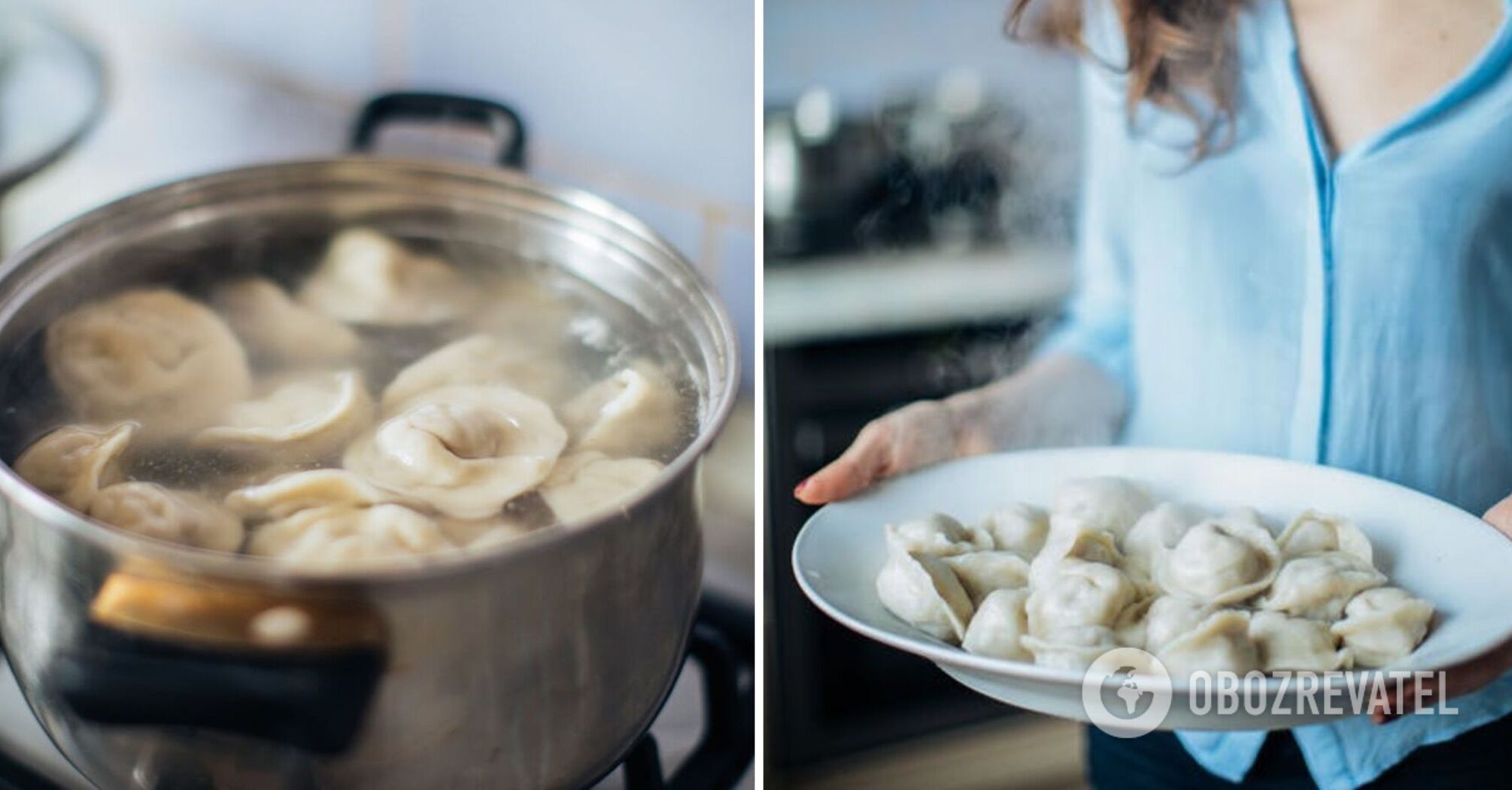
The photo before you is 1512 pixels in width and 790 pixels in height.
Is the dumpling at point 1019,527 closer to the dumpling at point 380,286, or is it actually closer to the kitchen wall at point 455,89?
the kitchen wall at point 455,89

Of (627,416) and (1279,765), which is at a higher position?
(627,416)

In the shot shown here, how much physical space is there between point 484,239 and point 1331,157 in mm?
474

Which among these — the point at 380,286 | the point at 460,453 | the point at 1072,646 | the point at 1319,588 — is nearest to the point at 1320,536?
the point at 1319,588

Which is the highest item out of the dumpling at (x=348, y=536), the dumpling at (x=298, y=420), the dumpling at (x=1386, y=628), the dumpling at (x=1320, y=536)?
the dumpling at (x=298, y=420)

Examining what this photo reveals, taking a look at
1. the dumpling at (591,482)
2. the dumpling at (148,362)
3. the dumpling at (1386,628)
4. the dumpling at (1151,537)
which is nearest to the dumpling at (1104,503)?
the dumpling at (1151,537)

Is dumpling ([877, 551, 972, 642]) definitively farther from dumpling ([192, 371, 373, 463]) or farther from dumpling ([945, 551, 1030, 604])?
dumpling ([192, 371, 373, 463])

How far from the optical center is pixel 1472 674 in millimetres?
589

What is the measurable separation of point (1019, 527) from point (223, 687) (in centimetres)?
38

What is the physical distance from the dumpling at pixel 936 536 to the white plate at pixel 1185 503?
0.04ft

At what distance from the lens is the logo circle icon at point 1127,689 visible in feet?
1.93

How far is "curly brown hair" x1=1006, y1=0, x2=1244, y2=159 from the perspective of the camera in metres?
0.69

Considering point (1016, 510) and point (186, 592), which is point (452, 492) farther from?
point (1016, 510)

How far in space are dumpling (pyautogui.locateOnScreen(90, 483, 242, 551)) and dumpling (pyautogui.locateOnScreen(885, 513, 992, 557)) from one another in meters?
0.32

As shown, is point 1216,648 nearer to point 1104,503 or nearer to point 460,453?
point 1104,503
